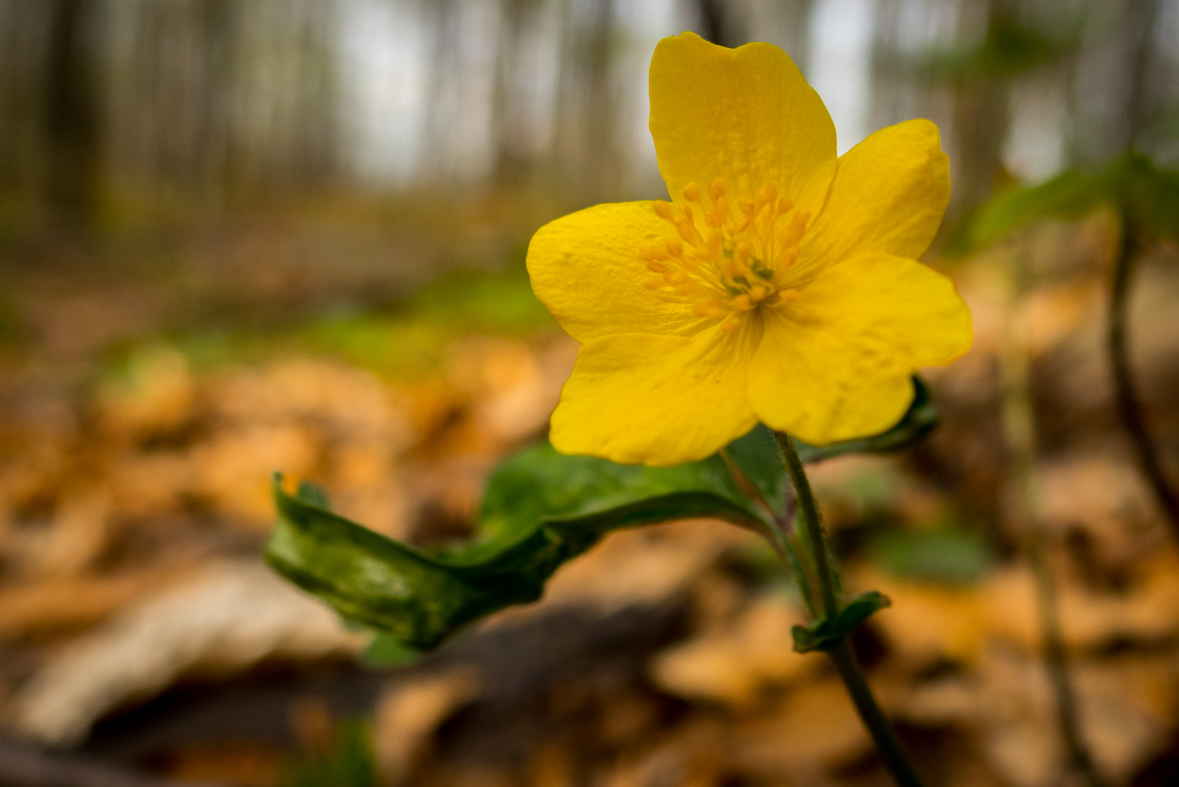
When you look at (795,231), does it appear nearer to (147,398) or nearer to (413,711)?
(413,711)

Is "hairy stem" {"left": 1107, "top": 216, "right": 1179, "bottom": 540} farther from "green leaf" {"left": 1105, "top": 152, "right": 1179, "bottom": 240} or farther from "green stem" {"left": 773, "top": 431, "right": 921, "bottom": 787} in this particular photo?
"green stem" {"left": 773, "top": 431, "right": 921, "bottom": 787}

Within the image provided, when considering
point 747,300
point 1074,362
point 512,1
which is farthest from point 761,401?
point 512,1

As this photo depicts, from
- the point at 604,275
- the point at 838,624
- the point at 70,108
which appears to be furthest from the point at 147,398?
the point at 70,108

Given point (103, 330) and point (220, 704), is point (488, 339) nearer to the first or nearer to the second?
point (220, 704)

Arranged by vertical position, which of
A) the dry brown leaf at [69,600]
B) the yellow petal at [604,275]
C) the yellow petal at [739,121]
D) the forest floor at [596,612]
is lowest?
the dry brown leaf at [69,600]

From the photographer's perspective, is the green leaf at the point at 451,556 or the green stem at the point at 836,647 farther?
the green leaf at the point at 451,556

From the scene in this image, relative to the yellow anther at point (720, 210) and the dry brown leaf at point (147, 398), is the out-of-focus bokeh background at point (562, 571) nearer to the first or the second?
the dry brown leaf at point (147, 398)

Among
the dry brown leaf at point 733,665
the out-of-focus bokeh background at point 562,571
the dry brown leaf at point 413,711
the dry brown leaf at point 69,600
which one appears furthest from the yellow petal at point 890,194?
the dry brown leaf at point 69,600
